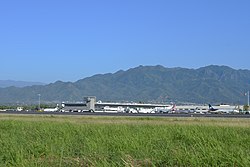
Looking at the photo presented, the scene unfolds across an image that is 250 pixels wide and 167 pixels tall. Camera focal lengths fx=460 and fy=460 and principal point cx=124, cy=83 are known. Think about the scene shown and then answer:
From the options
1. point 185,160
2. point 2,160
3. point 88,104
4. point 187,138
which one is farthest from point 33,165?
point 88,104

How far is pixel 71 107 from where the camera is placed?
168 m

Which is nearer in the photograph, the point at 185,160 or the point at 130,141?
the point at 185,160

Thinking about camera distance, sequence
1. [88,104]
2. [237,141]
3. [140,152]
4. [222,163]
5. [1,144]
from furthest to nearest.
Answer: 1. [88,104]
2. [237,141]
3. [1,144]
4. [140,152]
5. [222,163]

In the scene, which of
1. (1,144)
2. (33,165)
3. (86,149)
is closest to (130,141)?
(86,149)

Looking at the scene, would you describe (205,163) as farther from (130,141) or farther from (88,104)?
(88,104)

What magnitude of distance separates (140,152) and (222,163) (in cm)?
439

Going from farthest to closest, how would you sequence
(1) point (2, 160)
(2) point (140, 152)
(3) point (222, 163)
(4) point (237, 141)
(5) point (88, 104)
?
(5) point (88, 104) → (4) point (237, 141) → (2) point (140, 152) → (1) point (2, 160) → (3) point (222, 163)

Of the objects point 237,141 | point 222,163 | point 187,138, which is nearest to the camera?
point 222,163

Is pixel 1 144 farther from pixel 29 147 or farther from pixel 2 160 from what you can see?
pixel 2 160

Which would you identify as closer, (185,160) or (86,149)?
(185,160)

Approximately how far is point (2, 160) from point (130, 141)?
5.93 m

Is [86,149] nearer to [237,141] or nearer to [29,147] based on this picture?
[29,147]

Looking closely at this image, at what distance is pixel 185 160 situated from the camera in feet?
43.5

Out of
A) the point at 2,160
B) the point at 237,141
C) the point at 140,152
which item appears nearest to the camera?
the point at 2,160
